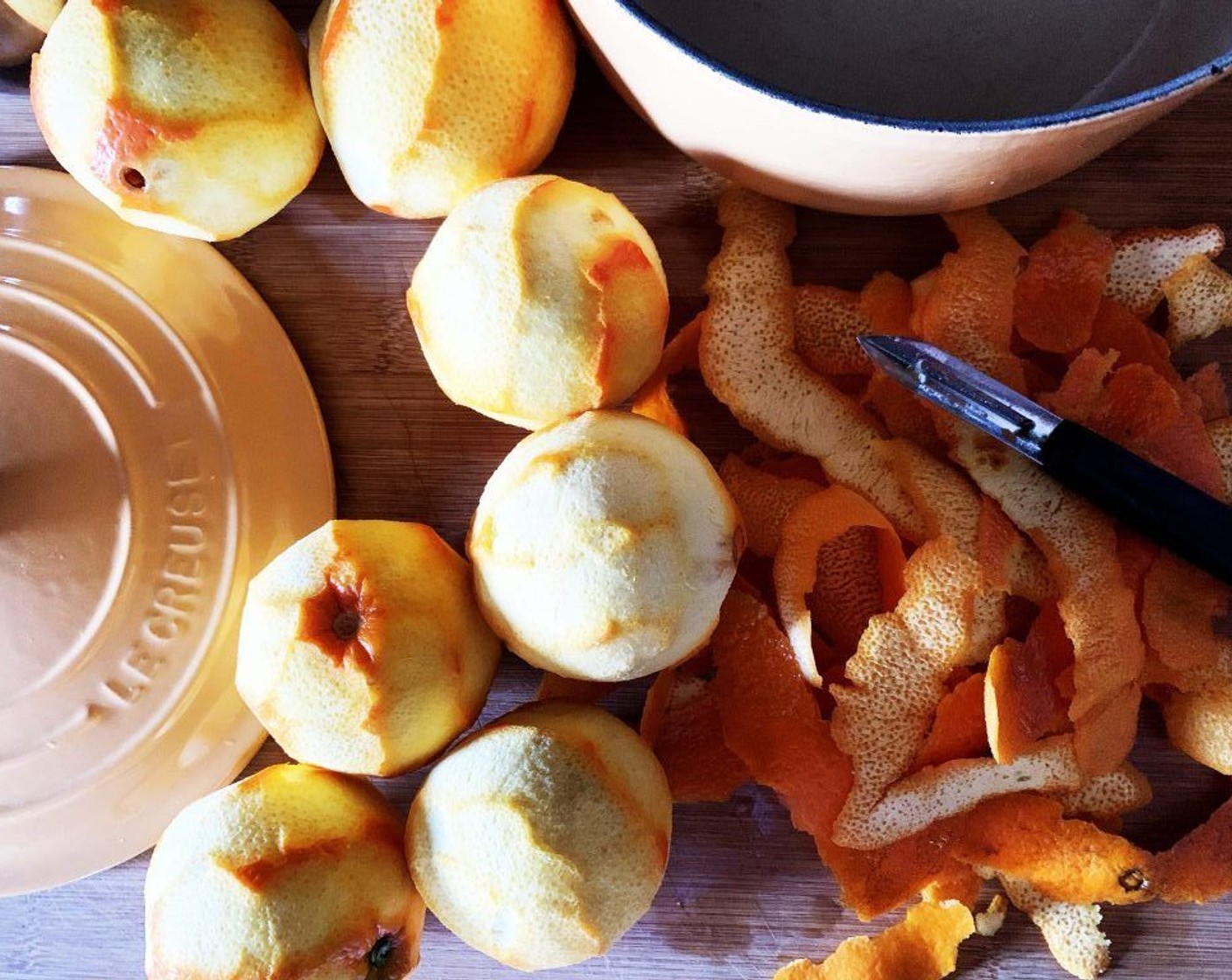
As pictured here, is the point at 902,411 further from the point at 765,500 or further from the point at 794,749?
the point at 794,749

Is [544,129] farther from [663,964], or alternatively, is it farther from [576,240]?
[663,964]

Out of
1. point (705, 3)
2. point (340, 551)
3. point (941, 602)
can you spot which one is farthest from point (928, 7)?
point (340, 551)

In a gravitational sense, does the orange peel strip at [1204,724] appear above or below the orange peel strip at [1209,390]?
below

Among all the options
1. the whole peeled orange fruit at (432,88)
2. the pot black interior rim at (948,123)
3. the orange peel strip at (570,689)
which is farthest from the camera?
the orange peel strip at (570,689)

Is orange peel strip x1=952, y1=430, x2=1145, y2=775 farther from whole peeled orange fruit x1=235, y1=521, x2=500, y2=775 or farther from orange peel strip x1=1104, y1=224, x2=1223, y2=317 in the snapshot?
whole peeled orange fruit x1=235, y1=521, x2=500, y2=775

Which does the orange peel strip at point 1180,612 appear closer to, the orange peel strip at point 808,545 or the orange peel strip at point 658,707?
the orange peel strip at point 808,545

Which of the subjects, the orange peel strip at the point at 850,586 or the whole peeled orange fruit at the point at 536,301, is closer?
the whole peeled orange fruit at the point at 536,301

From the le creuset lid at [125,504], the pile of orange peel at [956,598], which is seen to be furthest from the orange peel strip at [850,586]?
the le creuset lid at [125,504]
